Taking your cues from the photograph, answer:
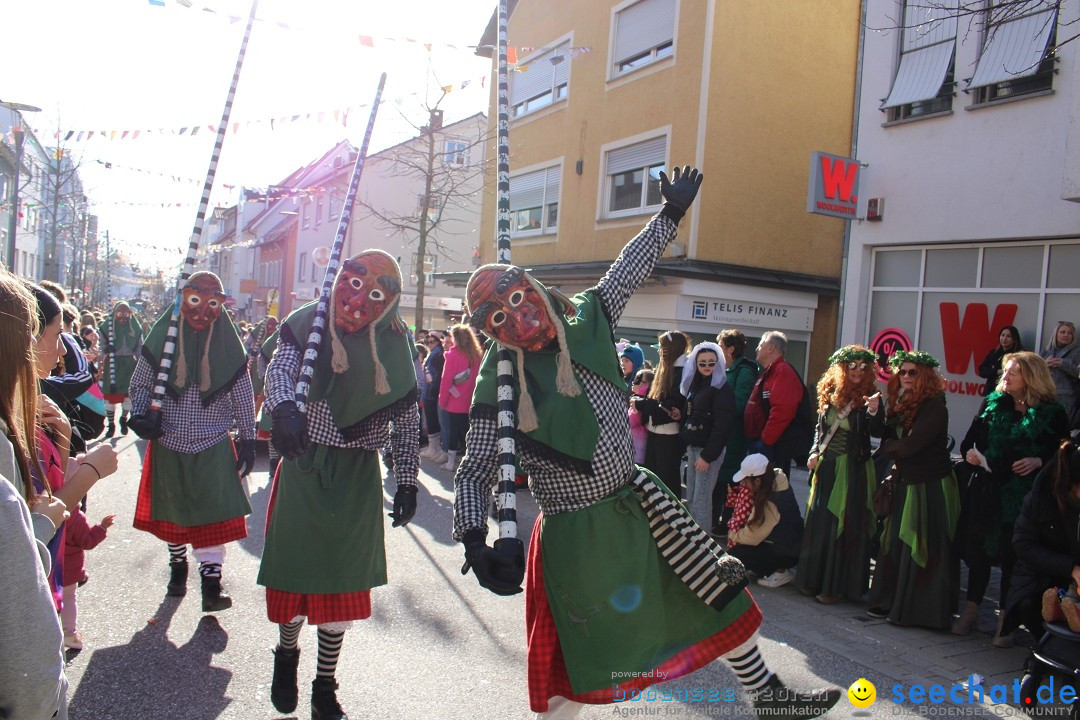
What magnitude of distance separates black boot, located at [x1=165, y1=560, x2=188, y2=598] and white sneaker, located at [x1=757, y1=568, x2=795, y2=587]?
3919mm

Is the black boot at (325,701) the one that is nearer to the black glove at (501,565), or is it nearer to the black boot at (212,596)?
the black glove at (501,565)

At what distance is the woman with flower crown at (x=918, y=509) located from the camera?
5.05 metres

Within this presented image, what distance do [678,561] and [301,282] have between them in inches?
1476

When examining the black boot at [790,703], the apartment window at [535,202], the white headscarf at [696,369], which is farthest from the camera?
the apartment window at [535,202]

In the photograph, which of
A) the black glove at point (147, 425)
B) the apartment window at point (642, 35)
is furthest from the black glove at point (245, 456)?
the apartment window at point (642, 35)

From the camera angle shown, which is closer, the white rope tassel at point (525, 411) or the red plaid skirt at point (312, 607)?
the white rope tassel at point (525, 411)

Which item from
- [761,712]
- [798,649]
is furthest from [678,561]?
[798,649]

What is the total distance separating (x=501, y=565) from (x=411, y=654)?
2.16 meters

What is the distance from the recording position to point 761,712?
2834 mm

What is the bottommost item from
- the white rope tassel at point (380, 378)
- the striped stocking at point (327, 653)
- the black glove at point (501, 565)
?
the striped stocking at point (327, 653)

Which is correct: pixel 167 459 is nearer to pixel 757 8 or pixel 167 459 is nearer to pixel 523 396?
pixel 523 396

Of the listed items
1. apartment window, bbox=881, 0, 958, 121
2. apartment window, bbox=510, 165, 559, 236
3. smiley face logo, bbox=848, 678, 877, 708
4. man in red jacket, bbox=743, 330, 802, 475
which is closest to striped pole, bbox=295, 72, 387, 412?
smiley face logo, bbox=848, 678, 877, 708

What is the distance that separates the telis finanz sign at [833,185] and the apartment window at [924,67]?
87 centimetres

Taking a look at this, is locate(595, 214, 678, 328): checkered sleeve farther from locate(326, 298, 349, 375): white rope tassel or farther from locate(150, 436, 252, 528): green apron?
locate(150, 436, 252, 528): green apron
